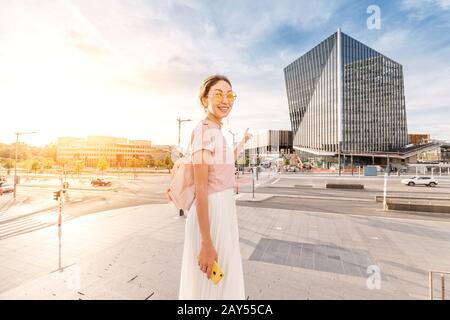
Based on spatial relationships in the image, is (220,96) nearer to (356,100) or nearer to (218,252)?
(218,252)

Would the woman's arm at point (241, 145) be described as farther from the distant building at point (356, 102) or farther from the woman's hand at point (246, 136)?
the distant building at point (356, 102)

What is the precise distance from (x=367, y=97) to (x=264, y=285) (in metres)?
93.0

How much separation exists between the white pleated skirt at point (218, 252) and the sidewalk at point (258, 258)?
271 centimetres

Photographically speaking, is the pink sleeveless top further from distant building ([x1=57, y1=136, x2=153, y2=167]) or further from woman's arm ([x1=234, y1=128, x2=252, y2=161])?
distant building ([x1=57, y1=136, x2=153, y2=167])

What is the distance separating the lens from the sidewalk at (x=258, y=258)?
4.68m

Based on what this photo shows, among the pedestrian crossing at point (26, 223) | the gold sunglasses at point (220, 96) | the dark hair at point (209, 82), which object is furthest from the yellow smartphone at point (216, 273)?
the pedestrian crossing at point (26, 223)

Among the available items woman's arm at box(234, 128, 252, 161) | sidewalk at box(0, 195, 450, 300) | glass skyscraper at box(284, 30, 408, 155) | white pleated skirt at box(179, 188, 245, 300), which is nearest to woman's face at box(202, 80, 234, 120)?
woman's arm at box(234, 128, 252, 161)

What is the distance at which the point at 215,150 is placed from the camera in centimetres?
193

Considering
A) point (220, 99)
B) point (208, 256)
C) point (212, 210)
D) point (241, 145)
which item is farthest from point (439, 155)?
point (208, 256)

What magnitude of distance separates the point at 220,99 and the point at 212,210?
101cm

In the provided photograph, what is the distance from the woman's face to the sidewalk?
3.91 metres
